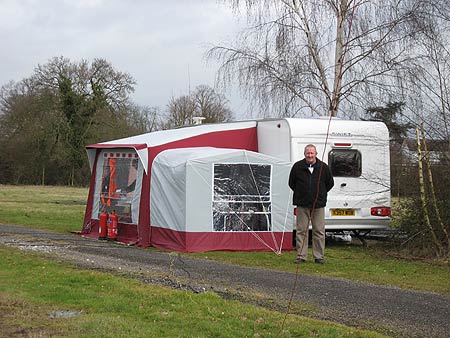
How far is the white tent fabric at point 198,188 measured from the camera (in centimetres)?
1393

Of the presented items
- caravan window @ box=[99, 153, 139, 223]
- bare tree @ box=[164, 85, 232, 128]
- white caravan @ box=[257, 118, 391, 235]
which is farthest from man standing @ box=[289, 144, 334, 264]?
bare tree @ box=[164, 85, 232, 128]

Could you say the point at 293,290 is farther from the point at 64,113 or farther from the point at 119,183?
the point at 64,113

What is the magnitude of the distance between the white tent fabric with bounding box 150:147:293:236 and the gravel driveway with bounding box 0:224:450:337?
1051 mm

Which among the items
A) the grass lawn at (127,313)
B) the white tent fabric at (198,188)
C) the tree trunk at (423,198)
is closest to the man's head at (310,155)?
the white tent fabric at (198,188)

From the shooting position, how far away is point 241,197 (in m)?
14.4

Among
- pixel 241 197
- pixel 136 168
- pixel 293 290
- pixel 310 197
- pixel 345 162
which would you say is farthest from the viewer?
pixel 136 168

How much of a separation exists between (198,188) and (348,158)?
3855 millimetres

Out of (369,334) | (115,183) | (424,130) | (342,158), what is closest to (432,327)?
(369,334)

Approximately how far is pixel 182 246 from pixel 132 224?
2.36 m

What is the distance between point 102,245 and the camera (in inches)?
584

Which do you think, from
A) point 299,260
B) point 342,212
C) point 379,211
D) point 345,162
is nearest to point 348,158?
point 345,162

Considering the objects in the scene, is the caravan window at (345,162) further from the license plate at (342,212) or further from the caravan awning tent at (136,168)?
the caravan awning tent at (136,168)

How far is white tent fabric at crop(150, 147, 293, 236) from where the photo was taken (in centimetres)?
1393

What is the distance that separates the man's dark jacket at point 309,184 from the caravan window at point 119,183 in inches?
202
